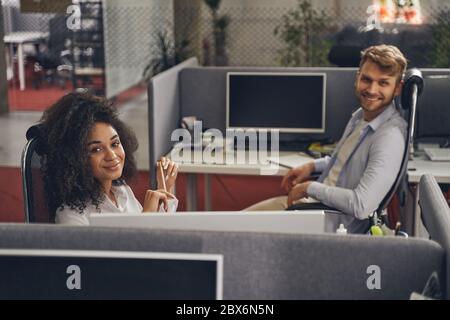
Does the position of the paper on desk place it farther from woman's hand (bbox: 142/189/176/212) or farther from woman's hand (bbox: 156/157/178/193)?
woman's hand (bbox: 142/189/176/212)

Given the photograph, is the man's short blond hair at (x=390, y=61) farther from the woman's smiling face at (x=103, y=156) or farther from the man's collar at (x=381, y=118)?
the woman's smiling face at (x=103, y=156)

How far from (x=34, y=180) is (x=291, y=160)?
5.20 feet

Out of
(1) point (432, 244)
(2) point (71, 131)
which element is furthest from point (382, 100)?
(1) point (432, 244)

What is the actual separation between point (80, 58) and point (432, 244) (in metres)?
6.16

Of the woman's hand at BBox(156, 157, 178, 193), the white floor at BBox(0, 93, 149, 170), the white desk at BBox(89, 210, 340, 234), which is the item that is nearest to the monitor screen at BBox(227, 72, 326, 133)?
the woman's hand at BBox(156, 157, 178, 193)

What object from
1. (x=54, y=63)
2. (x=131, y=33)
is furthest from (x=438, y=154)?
(x=54, y=63)

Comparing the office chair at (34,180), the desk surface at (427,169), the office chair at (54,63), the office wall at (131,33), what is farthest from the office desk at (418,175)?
the office chair at (54,63)

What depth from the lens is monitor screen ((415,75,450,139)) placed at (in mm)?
3723

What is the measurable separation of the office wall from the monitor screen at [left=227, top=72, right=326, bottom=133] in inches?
126

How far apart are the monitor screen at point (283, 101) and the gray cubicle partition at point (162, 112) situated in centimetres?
37

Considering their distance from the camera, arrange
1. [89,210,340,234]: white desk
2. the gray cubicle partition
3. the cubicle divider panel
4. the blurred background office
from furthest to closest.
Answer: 1. the blurred background office
2. the cubicle divider panel
3. the gray cubicle partition
4. [89,210,340,234]: white desk

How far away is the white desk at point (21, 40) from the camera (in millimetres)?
7062
